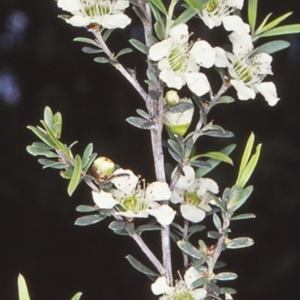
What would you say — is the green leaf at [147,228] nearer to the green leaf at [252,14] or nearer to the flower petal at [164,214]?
the flower petal at [164,214]

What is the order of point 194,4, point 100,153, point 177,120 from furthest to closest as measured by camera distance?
1. point 100,153
2. point 177,120
3. point 194,4

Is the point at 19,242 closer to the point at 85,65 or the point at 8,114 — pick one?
the point at 8,114

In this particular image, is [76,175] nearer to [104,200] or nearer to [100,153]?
[104,200]

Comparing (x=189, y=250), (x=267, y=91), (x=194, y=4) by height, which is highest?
(x=194, y=4)

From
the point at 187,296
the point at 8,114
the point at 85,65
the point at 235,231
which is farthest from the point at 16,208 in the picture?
the point at 187,296

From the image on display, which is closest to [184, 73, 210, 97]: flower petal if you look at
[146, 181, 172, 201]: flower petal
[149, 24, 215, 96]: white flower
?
[149, 24, 215, 96]: white flower

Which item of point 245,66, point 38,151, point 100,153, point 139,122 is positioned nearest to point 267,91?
point 245,66

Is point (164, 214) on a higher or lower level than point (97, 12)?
lower
